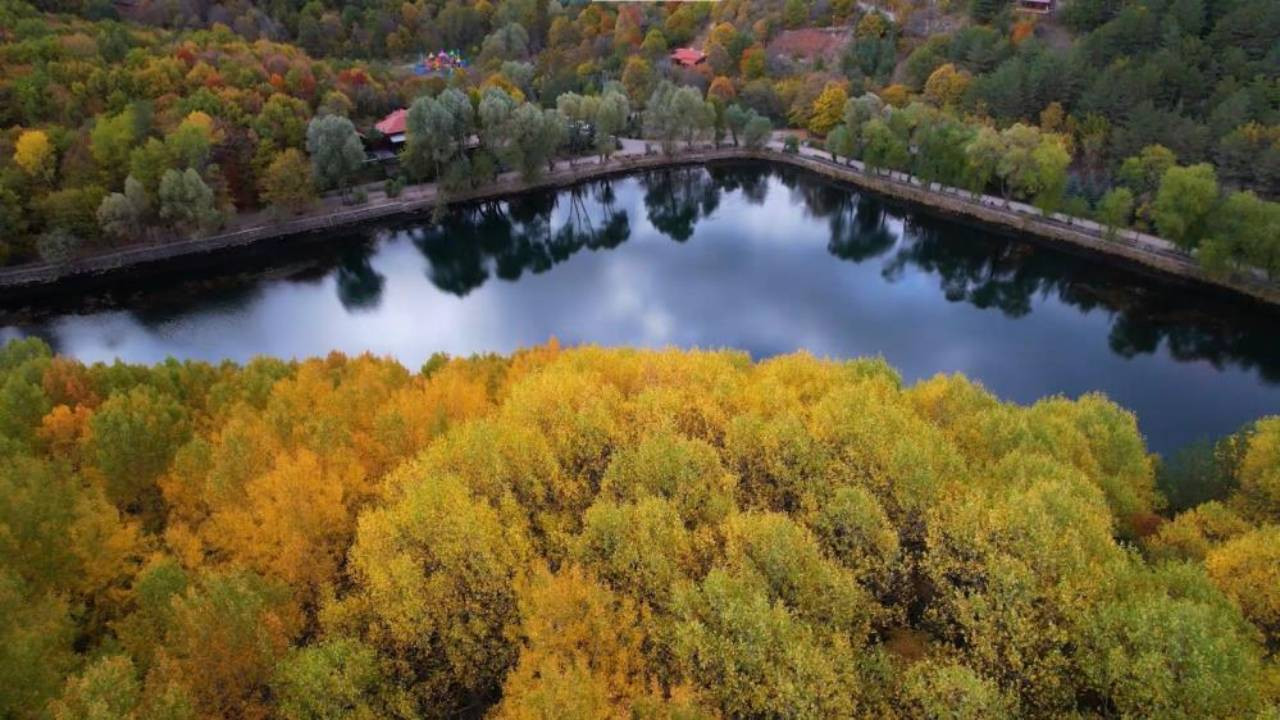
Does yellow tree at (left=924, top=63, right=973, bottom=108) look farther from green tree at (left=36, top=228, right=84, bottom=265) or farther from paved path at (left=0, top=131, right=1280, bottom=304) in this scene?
green tree at (left=36, top=228, right=84, bottom=265)

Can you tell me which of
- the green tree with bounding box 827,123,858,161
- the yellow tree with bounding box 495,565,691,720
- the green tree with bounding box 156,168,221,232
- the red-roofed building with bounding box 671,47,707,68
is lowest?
the green tree with bounding box 827,123,858,161

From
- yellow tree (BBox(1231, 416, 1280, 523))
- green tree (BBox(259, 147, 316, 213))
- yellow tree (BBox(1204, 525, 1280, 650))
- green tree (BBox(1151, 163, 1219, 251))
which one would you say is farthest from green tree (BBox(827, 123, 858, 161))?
yellow tree (BBox(1204, 525, 1280, 650))

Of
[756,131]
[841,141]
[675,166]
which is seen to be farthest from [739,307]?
[756,131]

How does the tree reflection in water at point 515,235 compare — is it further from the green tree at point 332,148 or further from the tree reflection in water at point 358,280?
the green tree at point 332,148

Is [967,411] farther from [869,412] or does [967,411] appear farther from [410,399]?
[410,399]

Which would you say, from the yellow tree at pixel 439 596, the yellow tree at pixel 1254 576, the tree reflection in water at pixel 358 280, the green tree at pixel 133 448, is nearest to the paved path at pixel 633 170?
the tree reflection in water at pixel 358 280

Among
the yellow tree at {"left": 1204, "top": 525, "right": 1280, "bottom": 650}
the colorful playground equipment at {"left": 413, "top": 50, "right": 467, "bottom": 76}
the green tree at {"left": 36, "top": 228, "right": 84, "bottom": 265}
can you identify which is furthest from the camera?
the colorful playground equipment at {"left": 413, "top": 50, "right": 467, "bottom": 76}

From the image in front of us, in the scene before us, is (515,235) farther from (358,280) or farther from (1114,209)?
(1114,209)
